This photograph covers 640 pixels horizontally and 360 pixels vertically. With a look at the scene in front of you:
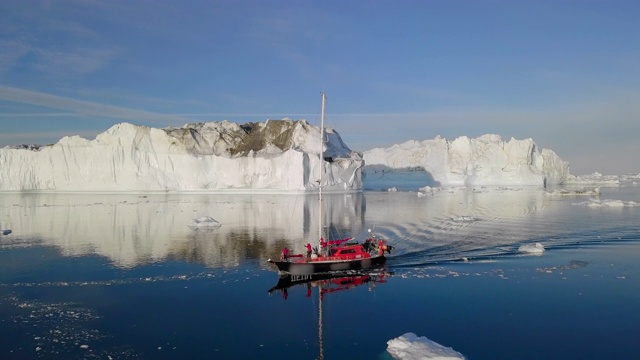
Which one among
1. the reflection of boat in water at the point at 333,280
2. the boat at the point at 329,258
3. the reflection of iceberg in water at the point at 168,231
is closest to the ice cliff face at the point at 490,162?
the reflection of iceberg in water at the point at 168,231

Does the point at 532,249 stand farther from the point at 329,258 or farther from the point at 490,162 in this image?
the point at 490,162

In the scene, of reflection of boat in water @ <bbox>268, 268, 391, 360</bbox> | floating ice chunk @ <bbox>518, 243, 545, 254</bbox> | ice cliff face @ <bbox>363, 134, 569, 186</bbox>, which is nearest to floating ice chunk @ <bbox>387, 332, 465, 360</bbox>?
reflection of boat in water @ <bbox>268, 268, 391, 360</bbox>

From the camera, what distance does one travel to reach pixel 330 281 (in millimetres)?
13656

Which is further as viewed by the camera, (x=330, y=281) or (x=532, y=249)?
(x=532, y=249)

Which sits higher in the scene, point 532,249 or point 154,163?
point 154,163

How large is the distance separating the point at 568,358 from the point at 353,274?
7134 millimetres

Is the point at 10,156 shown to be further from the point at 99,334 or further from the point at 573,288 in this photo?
the point at 573,288

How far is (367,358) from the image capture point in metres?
8.04

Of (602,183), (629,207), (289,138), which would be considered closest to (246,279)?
(629,207)

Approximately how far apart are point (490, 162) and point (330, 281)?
220ft

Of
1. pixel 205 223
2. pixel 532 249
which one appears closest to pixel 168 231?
pixel 205 223

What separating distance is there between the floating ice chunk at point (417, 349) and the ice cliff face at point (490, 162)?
225 ft

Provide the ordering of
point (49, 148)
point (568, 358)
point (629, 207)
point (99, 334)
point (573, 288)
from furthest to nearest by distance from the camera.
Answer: point (49, 148), point (629, 207), point (573, 288), point (99, 334), point (568, 358)

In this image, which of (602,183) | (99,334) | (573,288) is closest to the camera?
(99,334)
